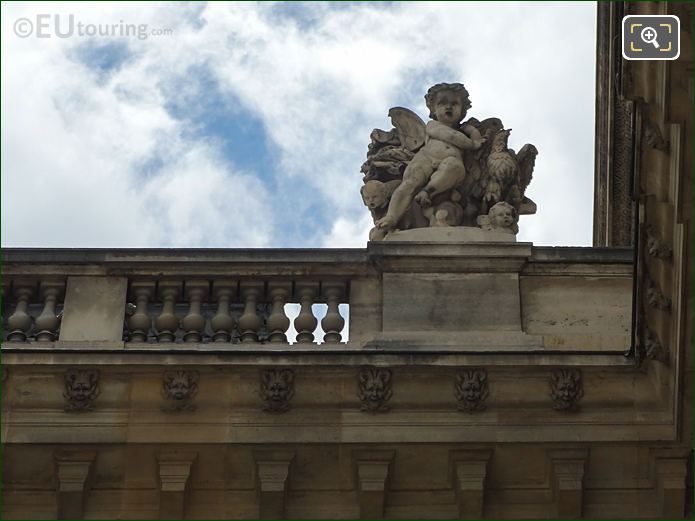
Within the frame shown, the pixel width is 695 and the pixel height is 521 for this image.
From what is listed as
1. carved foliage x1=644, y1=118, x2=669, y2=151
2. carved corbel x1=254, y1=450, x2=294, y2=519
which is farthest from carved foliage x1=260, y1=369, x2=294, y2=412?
carved foliage x1=644, y1=118, x2=669, y2=151

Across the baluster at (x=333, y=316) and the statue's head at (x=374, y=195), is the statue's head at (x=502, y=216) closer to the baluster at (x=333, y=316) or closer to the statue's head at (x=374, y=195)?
the statue's head at (x=374, y=195)

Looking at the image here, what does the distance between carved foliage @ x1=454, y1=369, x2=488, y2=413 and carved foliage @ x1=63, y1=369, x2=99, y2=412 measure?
115 inches

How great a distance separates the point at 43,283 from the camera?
19.9 meters

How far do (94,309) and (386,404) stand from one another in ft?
9.19

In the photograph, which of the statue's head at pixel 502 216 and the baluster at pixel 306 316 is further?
the statue's head at pixel 502 216

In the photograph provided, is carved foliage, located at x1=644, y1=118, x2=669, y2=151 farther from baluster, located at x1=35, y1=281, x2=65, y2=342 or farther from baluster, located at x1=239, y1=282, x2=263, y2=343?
baluster, located at x1=35, y1=281, x2=65, y2=342

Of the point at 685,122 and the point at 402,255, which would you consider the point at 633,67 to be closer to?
the point at 685,122

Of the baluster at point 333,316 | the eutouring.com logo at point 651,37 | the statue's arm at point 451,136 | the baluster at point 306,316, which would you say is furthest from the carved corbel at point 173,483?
the eutouring.com logo at point 651,37

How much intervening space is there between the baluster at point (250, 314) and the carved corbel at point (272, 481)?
1529mm

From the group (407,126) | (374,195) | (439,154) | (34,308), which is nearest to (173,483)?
(34,308)

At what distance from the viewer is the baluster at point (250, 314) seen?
19.6m

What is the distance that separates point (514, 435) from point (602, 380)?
906 mm

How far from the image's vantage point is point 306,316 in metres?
19.7

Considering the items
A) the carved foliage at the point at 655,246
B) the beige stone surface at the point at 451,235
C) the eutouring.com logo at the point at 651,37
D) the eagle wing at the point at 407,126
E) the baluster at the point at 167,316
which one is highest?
the eagle wing at the point at 407,126
